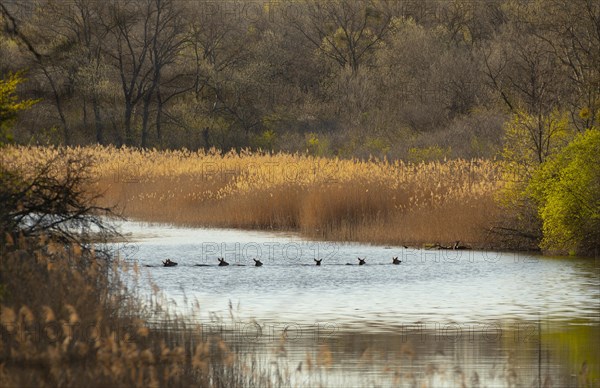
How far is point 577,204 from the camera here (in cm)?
2220

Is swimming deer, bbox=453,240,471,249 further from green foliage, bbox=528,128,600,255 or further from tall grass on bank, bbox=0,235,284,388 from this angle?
tall grass on bank, bbox=0,235,284,388

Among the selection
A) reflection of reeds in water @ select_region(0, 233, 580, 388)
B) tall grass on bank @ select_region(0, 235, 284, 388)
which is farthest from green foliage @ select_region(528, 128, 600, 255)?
tall grass on bank @ select_region(0, 235, 284, 388)

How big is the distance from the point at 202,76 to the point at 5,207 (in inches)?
2067

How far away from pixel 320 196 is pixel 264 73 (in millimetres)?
40529

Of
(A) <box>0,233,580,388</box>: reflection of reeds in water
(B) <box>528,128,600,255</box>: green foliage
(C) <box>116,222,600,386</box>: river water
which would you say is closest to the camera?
(A) <box>0,233,580,388</box>: reflection of reeds in water

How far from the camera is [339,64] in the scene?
71.7 metres

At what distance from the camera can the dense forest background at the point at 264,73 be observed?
59.4 meters

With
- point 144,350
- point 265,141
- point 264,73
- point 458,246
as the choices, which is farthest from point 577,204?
point 264,73

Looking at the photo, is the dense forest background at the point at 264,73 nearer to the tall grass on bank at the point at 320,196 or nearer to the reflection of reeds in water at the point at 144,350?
the tall grass on bank at the point at 320,196

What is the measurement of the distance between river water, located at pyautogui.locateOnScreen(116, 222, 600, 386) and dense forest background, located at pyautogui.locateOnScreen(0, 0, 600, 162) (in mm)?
30647

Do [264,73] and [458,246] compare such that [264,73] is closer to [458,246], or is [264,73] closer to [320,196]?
[320,196]

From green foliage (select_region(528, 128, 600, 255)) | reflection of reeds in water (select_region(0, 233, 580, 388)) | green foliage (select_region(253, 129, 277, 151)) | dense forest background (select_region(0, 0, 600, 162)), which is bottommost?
reflection of reeds in water (select_region(0, 233, 580, 388))

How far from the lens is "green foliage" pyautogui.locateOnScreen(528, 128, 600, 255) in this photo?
72.8 feet

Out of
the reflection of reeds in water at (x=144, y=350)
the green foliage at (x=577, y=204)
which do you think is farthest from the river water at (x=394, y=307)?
the green foliage at (x=577, y=204)
